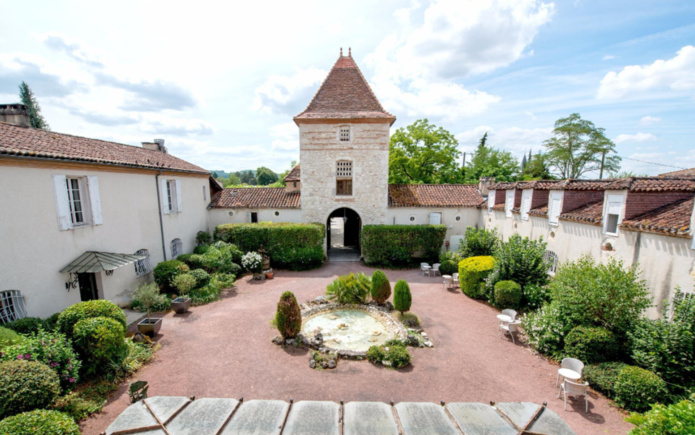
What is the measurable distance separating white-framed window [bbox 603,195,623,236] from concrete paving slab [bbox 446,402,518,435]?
27.2 ft

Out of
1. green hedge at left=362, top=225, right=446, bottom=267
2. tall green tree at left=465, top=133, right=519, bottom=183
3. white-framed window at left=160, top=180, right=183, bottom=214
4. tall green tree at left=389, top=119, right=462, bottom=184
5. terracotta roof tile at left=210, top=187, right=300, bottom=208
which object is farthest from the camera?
tall green tree at left=465, top=133, right=519, bottom=183

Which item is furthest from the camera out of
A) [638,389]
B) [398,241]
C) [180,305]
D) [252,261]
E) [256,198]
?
[256,198]

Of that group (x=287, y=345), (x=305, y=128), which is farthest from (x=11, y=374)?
(x=305, y=128)

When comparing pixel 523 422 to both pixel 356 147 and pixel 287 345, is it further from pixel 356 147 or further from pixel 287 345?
pixel 356 147

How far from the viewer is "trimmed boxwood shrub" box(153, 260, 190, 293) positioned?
45.8 feet

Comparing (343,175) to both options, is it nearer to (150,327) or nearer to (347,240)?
(347,240)

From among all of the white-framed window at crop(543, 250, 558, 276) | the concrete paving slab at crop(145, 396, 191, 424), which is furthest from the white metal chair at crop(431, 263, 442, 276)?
the concrete paving slab at crop(145, 396, 191, 424)

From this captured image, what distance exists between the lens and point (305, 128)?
19.7 metres

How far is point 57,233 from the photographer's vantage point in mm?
9820

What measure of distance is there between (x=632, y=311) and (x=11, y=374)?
598 inches

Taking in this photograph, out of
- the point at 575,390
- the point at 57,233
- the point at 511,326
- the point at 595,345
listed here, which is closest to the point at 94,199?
the point at 57,233

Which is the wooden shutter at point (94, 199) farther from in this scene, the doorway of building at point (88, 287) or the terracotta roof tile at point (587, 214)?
the terracotta roof tile at point (587, 214)

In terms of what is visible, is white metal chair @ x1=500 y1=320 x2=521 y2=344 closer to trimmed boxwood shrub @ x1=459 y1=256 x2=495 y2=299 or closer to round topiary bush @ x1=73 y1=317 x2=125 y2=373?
trimmed boxwood shrub @ x1=459 y1=256 x2=495 y2=299

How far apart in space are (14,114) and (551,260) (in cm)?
2433
